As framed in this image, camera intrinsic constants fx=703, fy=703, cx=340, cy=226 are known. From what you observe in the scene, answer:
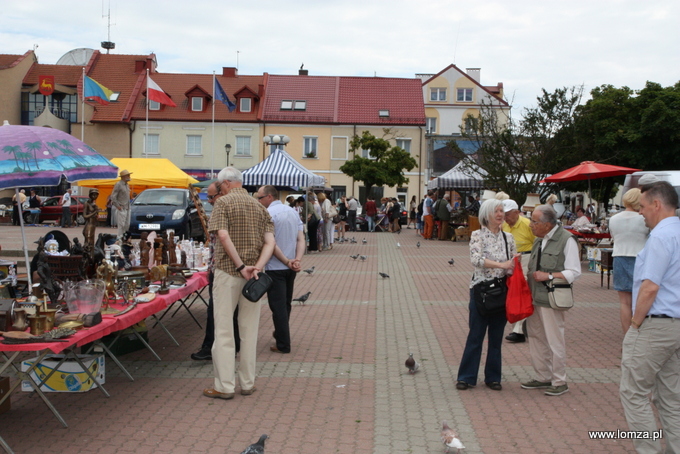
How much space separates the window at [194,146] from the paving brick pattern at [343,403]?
42.3 metres

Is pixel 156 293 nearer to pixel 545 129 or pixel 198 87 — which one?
pixel 545 129

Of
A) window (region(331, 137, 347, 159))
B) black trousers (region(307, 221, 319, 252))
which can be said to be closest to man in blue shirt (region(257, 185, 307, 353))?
black trousers (region(307, 221, 319, 252))

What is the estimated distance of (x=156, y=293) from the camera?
693 centimetres

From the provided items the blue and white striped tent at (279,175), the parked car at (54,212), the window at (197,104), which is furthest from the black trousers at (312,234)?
the window at (197,104)

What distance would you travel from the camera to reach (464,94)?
65938mm

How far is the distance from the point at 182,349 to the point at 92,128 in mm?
44969

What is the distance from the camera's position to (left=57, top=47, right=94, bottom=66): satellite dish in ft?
182

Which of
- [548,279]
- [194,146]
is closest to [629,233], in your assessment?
[548,279]

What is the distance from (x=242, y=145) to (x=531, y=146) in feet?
95.7

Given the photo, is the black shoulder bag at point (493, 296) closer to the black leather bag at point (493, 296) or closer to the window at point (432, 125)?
the black leather bag at point (493, 296)

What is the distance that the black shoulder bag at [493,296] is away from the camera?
20.0ft

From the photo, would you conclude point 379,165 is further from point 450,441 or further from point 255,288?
point 450,441

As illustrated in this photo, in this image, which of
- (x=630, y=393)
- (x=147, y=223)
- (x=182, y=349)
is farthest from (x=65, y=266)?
(x=147, y=223)

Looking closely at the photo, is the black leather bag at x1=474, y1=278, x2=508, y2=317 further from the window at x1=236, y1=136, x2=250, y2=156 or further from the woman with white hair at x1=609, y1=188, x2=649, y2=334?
the window at x1=236, y1=136, x2=250, y2=156
